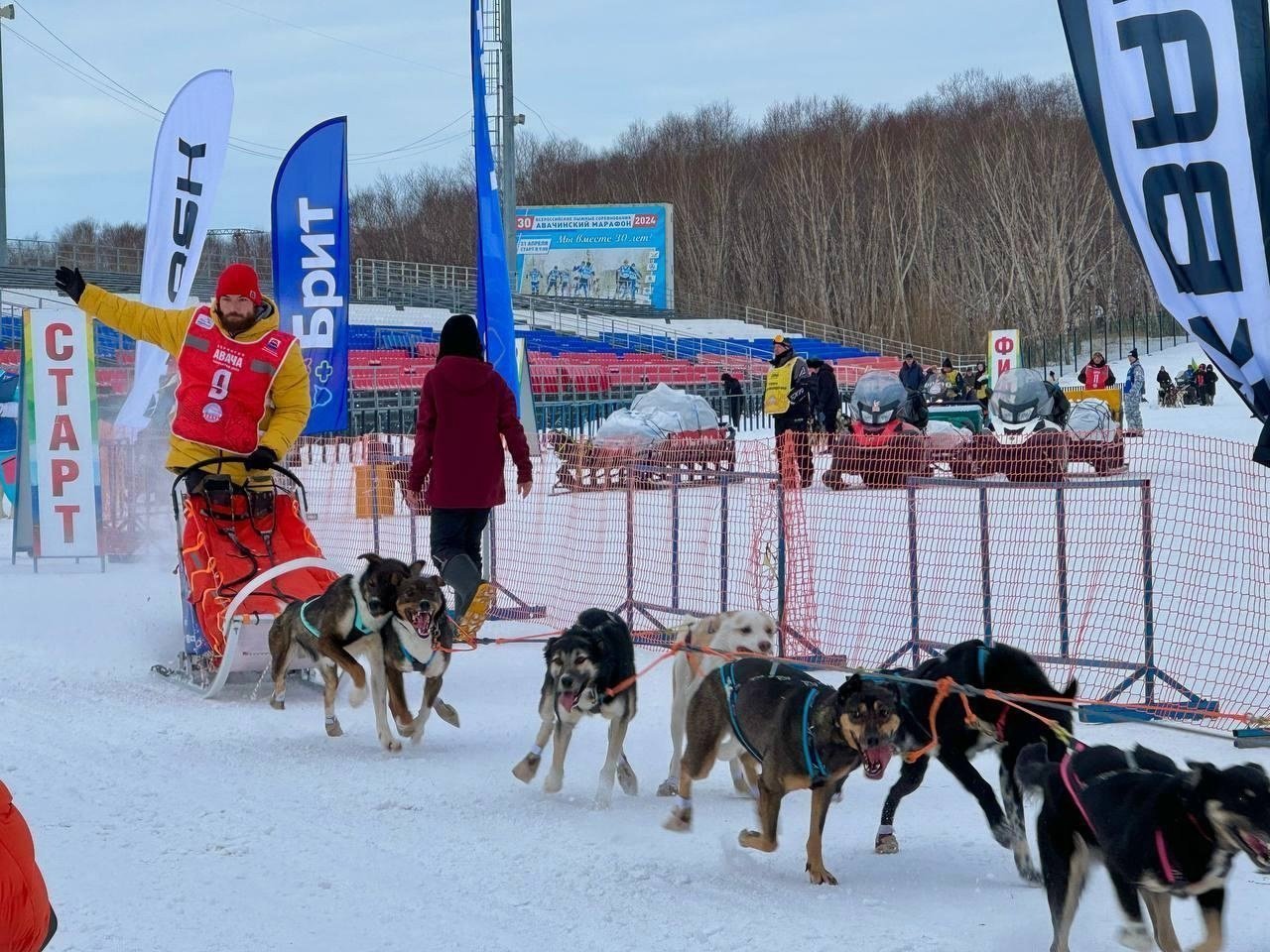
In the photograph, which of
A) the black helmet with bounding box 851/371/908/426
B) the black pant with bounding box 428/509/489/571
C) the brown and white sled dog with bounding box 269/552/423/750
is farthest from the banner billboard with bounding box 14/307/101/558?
the black helmet with bounding box 851/371/908/426

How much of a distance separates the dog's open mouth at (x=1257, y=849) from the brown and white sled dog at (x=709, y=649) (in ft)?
8.05

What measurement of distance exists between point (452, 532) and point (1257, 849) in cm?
491

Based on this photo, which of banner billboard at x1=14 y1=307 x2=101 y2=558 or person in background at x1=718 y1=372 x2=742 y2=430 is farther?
person in background at x1=718 y1=372 x2=742 y2=430

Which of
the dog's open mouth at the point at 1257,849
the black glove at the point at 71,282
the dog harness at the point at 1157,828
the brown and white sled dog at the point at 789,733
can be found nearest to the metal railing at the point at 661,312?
the black glove at the point at 71,282

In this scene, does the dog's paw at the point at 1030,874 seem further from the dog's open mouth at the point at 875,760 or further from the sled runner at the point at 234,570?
the sled runner at the point at 234,570

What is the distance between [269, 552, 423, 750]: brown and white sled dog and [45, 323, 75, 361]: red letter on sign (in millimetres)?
6191

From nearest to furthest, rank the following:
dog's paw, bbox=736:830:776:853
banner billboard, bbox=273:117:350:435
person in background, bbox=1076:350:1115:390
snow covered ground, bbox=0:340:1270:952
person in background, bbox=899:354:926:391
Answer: snow covered ground, bbox=0:340:1270:952, dog's paw, bbox=736:830:776:853, banner billboard, bbox=273:117:350:435, person in background, bbox=1076:350:1115:390, person in background, bbox=899:354:926:391

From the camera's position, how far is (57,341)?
39.4 feet

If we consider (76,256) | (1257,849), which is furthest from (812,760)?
(76,256)

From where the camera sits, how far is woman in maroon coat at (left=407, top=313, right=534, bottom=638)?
291 inches

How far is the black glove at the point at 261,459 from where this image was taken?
7527mm

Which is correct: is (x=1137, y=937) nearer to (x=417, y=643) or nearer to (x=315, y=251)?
(x=417, y=643)

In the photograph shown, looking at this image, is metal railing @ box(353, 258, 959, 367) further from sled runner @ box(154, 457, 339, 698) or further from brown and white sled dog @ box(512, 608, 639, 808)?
brown and white sled dog @ box(512, 608, 639, 808)

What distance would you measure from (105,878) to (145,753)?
1.74m
